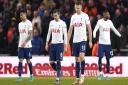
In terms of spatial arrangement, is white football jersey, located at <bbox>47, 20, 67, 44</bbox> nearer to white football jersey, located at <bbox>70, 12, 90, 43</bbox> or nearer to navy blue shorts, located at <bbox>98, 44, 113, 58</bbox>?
white football jersey, located at <bbox>70, 12, 90, 43</bbox>

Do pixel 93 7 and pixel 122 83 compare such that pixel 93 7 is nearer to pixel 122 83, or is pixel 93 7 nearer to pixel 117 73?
pixel 117 73

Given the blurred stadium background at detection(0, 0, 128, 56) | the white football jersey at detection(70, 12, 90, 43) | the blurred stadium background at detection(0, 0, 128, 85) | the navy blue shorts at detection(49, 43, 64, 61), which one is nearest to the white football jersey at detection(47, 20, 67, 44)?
the navy blue shorts at detection(49, 43, 64, 61)

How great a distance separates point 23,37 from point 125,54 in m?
6.86

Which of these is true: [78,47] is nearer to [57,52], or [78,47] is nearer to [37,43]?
[57,52]

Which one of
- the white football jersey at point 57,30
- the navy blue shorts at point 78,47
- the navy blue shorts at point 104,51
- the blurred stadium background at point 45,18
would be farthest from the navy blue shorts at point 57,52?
the blurred stadium background at point 45,18

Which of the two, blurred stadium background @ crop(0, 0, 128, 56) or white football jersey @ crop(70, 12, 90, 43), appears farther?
blurred stadium background @ crop(0, 0, 128, 56)

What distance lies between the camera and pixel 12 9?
26.1 meters

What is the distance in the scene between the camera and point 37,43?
23.9 meters

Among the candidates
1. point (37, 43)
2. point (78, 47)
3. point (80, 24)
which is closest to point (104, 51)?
point (78, 47)

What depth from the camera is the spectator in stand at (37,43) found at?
23.8 m

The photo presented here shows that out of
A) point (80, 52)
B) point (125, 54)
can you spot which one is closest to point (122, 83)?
point (80, 52)

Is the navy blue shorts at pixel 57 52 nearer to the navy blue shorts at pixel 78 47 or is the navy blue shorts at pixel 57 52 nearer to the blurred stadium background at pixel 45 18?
the navy blue shorts at pixel 78 47

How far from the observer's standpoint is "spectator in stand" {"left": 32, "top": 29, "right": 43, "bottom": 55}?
2377 cm

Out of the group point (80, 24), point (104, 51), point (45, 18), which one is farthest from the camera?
point (45, 18)
